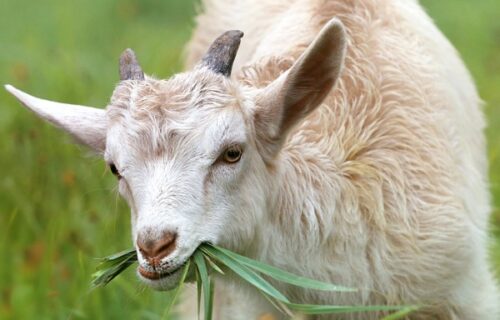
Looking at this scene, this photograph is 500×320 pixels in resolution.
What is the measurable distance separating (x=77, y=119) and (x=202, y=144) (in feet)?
2.73

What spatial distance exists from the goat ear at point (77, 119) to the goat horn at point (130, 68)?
9.0 inches

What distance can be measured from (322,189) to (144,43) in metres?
6.48

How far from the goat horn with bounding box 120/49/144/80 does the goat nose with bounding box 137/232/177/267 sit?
2.89ft

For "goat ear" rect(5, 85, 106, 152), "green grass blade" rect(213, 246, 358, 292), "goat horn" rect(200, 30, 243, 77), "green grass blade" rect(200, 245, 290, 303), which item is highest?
"goat horn" rect(200, 30, 243, 77)

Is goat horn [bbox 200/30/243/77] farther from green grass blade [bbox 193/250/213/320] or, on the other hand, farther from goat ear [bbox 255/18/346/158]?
green grass blade [bbox 193/250/213/320]

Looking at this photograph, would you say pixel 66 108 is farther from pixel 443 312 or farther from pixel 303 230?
pixel 443 312

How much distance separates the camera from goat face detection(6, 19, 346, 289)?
15.7 ft

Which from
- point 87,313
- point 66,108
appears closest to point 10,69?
point 87,313

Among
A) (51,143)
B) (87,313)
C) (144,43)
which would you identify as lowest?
(87,313)

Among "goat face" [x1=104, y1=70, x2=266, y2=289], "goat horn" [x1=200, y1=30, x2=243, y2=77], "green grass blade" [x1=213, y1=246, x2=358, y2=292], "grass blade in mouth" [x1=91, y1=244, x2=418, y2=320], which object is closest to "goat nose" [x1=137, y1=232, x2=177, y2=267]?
"goat face" [x1=104, y1=70, x2=266, y2=289]

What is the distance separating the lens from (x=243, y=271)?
5004mm

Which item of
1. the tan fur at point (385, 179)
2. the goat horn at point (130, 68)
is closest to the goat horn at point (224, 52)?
the goat horn at point (130, 68)

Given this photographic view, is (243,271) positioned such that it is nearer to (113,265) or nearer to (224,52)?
(113,265)

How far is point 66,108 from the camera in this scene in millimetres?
5617
